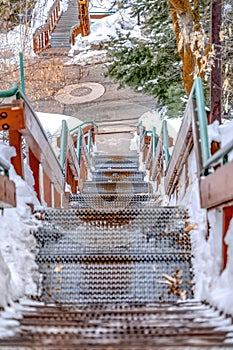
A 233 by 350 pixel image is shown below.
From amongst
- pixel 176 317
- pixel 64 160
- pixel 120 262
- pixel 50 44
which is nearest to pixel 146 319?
pixel 176 317

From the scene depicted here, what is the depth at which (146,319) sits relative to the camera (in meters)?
2.15

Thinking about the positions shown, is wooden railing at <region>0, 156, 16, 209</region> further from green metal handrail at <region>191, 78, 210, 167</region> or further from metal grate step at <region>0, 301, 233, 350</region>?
green metal handrail at <region>191, 78, 210, 167</region>

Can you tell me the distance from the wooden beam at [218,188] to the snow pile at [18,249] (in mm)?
1362

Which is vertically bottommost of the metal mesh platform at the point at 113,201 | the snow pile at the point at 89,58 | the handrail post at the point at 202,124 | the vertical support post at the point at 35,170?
the metal mesh platform at the point at 113,201

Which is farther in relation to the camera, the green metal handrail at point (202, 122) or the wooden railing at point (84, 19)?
the wooden railing at point (84, 19)

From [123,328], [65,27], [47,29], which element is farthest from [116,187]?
[65,27]

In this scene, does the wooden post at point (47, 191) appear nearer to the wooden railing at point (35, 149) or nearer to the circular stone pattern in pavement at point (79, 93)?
the wooden railing at point (35, 149)

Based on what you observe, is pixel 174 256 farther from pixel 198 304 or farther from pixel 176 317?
pixel 176 317

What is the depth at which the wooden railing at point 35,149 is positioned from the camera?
11.2 feet

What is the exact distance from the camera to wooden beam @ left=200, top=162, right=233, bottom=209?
2.27m

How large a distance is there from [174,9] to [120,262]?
4.83 m

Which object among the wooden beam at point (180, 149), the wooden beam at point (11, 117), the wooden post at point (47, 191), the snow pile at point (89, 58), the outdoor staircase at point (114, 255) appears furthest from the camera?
the snow pile at point (89, 58)

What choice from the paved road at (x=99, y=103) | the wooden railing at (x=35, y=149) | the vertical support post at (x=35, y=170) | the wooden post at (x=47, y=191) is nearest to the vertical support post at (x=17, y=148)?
the wooden railing at (x=35, y=149)

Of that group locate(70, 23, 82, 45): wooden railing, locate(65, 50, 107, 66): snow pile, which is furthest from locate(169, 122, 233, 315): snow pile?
locate(70, 23, 82, 45): wooden railing
